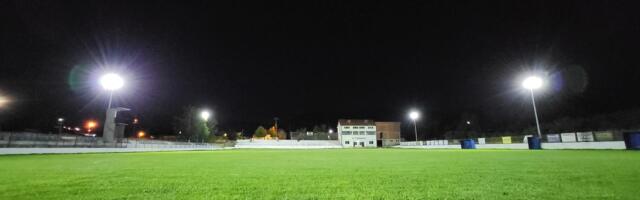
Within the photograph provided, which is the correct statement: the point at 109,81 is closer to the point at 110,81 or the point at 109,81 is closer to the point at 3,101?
the point at 110,81

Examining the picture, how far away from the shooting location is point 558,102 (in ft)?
200

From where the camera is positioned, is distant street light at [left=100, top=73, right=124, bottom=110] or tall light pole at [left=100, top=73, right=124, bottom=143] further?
distant street light at [left=100, top=73, right=124, bottom=110]

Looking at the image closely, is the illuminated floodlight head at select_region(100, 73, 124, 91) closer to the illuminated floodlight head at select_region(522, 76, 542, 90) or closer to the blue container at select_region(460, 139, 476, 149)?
the blue container at select_region(460, 139, 476, 149)

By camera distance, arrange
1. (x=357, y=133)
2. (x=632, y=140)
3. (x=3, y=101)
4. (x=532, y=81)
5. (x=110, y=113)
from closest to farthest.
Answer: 1. (x=632, y=140)
2. (x=110, y=113)
3. (x=532, y=81)
4. (x=3, y=101)
5. (x=357, y=133)

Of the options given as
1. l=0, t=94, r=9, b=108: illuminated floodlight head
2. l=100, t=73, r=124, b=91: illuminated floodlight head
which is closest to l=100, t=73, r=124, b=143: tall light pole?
l=100, t=73, r=124, b=91: illuminated floodlight head

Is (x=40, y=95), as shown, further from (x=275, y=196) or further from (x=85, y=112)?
(x=275, y=196)

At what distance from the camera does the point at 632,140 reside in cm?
1886

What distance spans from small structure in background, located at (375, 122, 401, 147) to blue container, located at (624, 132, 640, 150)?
71.2 meters

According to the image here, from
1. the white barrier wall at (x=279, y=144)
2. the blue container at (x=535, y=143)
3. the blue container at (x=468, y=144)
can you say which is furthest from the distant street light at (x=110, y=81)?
the white barrier wall at (x=279, y=144)

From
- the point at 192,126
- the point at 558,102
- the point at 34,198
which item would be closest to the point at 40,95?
the point at 192,126

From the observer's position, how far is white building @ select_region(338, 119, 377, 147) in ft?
280

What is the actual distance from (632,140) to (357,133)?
68.9m

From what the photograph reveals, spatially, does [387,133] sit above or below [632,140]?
above

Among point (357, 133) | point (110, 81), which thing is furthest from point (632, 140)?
point (357, 133)
